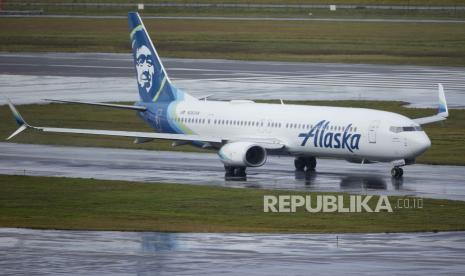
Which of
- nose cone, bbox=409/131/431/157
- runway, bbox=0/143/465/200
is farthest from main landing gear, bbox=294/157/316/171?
nose cone, bbox=409/131/431/157

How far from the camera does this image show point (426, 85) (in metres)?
96.2

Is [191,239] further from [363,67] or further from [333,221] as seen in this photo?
[363,67]

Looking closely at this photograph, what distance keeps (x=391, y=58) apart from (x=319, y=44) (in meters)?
12.8

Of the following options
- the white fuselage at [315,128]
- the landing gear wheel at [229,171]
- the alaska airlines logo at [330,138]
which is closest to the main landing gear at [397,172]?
the white fuselage at [315,128]

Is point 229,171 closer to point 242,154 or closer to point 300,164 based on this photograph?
point 242,154

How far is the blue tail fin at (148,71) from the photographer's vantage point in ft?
203

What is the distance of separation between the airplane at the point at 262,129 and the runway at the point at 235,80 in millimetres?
26331

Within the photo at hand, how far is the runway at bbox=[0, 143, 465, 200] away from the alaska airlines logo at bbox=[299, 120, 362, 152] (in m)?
1.40

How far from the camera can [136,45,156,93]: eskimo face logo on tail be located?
62.3m

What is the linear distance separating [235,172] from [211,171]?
→ 1979 millimetres

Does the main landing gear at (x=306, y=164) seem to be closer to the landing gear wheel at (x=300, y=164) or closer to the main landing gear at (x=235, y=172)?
the landing gear wheel at (x=300, y=164)

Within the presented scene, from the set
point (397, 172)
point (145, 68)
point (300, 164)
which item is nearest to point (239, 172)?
point (300, 164)

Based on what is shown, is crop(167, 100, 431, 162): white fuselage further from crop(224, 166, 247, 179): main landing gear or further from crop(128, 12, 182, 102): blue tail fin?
crop(224, 166, 247, 179): main landing gear

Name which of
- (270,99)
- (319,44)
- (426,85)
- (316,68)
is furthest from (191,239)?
(319,44)
